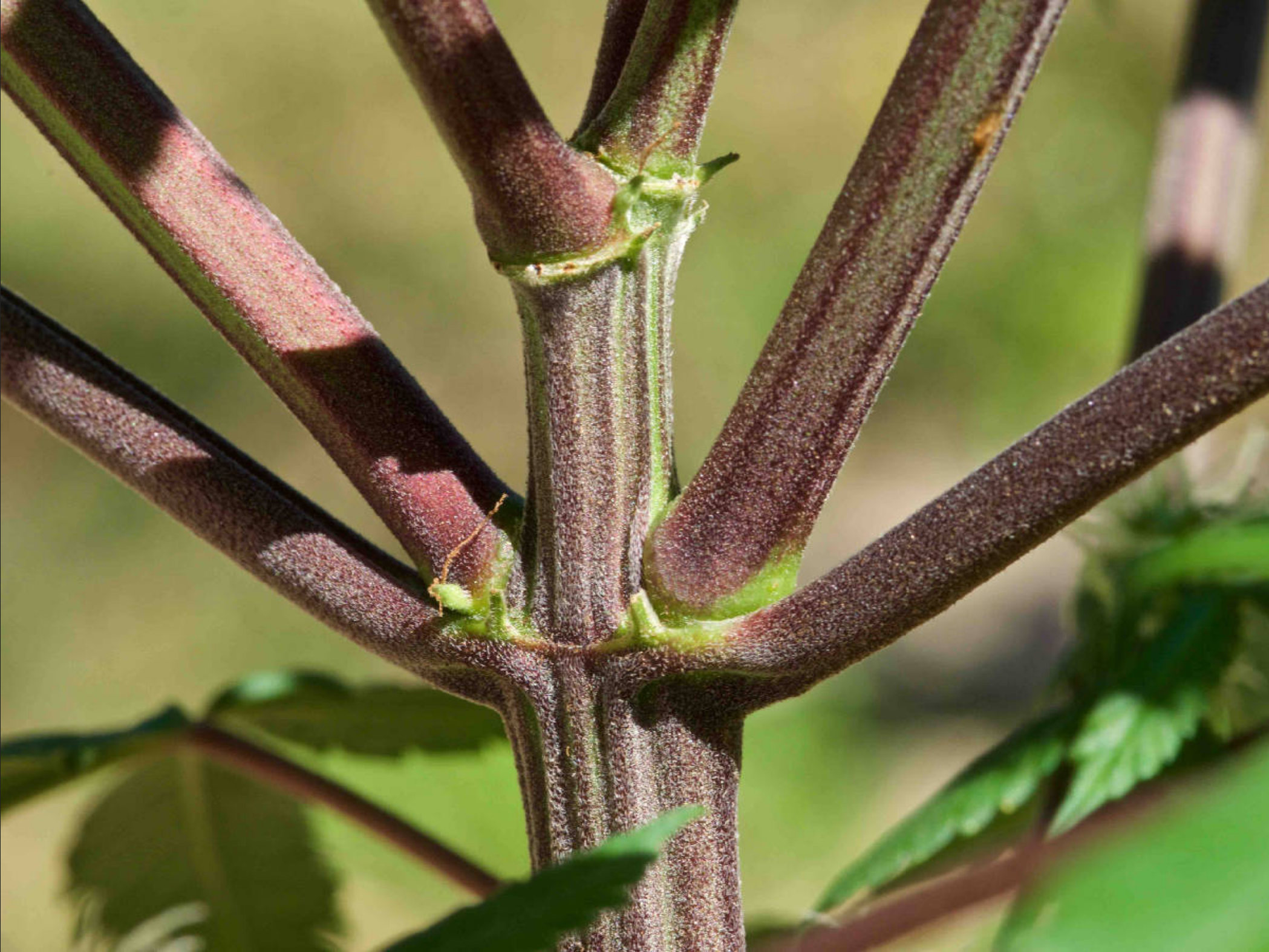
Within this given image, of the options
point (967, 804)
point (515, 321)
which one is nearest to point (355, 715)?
point (967, 804)

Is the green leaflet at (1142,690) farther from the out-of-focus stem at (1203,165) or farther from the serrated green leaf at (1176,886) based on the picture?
the serrated green leaf at (1176,886)

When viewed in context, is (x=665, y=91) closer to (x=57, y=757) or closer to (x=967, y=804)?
(x=967, y=804)

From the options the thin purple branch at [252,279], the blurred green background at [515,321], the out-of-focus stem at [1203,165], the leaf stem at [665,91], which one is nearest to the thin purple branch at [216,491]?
the thin purple branch at [252,279]

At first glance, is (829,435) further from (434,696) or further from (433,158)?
(433,158)

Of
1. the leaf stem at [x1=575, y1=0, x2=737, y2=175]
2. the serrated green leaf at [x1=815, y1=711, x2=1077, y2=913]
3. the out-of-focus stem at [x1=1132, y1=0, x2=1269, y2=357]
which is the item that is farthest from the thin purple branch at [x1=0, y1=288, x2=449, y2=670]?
the out-of-focus stem at [x1=1132, y1=0, x2=1269, y2=357]

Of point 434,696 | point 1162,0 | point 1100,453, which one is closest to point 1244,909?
point 1100,453

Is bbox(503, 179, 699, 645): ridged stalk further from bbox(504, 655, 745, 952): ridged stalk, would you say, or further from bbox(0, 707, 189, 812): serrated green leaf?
bbox(0, 707, 189, 812): serrated green leaf

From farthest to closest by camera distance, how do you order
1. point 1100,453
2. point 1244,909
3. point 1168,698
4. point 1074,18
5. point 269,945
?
point 1074,18 < point 269,945 < point 1168,698 < point 1100,453 < point 1244,909
